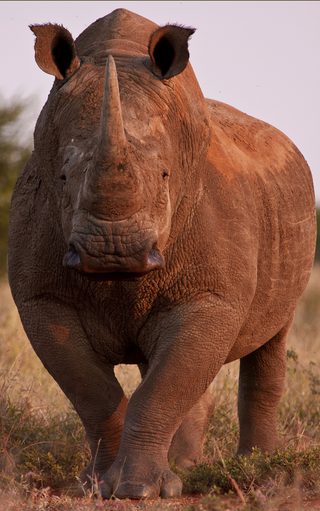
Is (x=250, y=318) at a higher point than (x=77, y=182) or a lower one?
lower

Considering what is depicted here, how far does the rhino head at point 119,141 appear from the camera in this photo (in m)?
5.89

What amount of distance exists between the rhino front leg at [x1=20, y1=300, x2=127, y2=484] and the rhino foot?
0.81ft

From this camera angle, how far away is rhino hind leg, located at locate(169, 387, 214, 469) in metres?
8.12

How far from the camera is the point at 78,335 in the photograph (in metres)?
6.84

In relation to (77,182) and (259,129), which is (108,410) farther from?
(259,129)

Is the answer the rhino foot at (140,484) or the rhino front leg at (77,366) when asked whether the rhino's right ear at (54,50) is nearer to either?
the rhino front leg at (77,366)

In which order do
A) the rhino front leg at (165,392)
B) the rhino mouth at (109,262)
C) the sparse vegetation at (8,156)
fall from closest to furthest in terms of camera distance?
1. the rhino mouth at (109,262)
2. the rhino front leg at (165,392)
3. the sparse vegetation at (8,156)

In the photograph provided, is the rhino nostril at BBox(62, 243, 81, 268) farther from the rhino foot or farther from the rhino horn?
the rhino foot

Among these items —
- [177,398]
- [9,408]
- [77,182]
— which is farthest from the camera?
[9,408]

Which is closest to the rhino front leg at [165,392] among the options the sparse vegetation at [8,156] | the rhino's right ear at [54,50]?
the rhino's right ear at [54,50]

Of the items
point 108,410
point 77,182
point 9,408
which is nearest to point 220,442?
point 9,408

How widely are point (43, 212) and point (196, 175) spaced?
77cm

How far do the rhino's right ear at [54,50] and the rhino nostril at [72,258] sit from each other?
1.05 m

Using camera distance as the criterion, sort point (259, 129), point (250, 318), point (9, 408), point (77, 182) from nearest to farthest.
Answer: point (77, 182) < point (250, 318) < point (9, 408) < point (259, 129)
